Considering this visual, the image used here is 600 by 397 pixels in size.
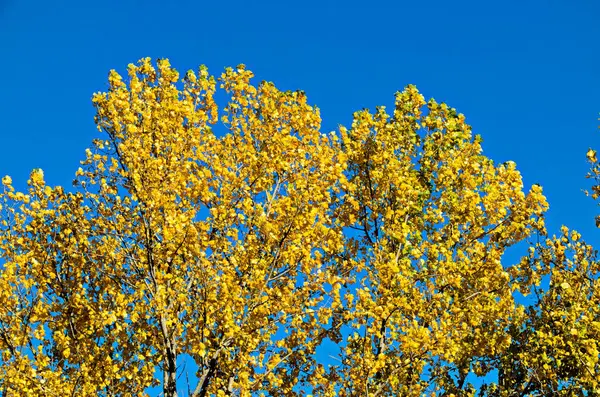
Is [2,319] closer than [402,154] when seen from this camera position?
Yes

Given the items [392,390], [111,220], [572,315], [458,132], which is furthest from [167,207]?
[572,315]

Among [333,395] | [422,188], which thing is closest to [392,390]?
[333,395]

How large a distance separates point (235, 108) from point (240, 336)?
21.7ft

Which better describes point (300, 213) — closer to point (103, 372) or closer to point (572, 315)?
point (103, 372)

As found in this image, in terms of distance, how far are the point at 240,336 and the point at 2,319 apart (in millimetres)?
5133

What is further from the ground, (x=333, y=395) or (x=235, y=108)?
(x=235, y=108)

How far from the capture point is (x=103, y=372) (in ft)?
41.6

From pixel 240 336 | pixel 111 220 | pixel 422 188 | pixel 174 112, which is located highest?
pixel 174 112

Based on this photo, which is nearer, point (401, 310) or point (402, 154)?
point (401, 310)

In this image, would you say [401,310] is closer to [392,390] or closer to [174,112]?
[392,390]

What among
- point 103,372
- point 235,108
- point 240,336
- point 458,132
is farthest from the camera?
point 458,132

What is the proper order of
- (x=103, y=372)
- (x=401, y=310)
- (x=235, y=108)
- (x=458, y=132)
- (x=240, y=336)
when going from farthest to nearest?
(x=458, y=132) < (x=235, y=108) < (x=401, y=310) < (x=103, y=372) < (x=240, y=336)

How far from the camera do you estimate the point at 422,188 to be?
16203 millimetres

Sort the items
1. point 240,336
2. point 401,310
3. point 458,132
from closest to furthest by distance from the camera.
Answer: point 240,336 → point 401,310 → point 458,132
